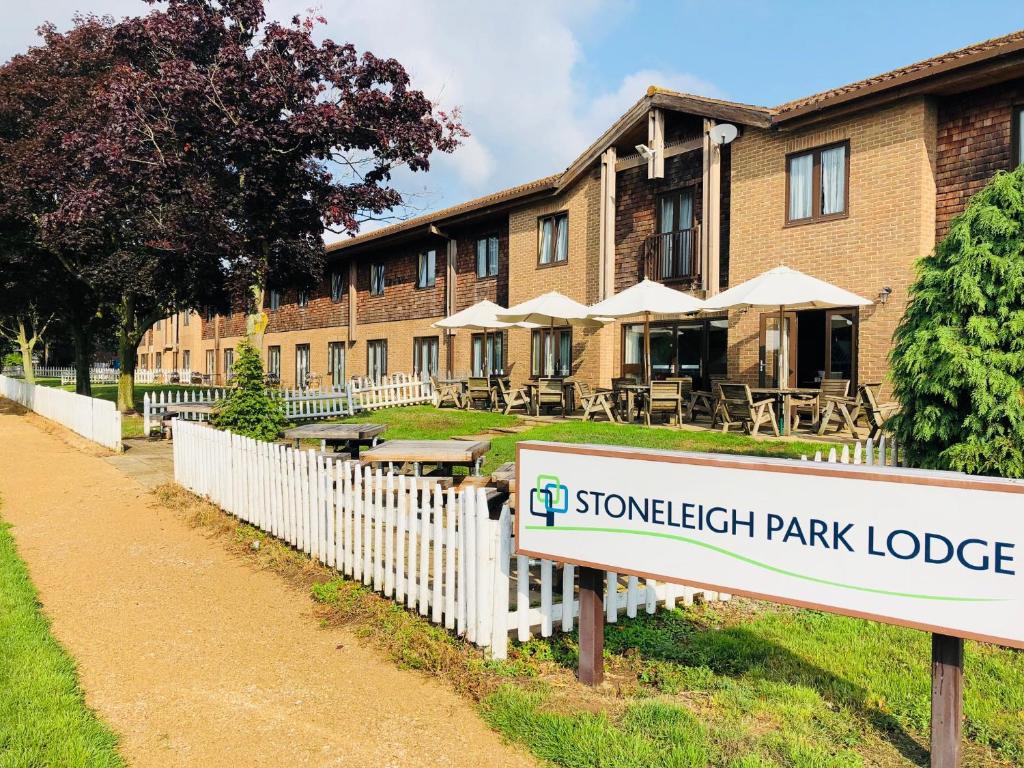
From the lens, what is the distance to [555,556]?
407cm

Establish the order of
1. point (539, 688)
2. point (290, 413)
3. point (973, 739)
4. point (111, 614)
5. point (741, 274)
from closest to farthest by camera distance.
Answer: point (973, 739), point (539, 688), point (111, 614), point (741, 274), point (290, 413)

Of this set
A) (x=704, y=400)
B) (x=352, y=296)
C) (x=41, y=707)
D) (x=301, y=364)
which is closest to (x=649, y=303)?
(x=704, y=400)

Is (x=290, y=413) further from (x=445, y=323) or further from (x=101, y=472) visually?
(x=101, y=472)

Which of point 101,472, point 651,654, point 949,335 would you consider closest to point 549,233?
point 101,472

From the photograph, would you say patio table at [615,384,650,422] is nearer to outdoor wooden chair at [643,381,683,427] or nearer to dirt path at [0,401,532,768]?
outdoor wooden chair at [643,381,683,427]

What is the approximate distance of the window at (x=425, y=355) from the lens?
81.3 ft

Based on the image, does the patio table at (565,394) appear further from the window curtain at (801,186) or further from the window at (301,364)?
the window at (301,364)

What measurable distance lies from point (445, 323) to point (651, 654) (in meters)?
15.6

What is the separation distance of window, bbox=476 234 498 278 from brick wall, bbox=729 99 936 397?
9016 millimetres

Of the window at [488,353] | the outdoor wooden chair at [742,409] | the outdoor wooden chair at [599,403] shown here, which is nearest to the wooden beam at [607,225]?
the outdoor wooden chair at [599,403]

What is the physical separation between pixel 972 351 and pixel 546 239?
16037mm

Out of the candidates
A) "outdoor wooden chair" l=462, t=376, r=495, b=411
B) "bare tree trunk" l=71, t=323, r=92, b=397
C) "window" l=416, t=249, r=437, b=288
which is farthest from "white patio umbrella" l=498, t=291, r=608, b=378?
"bare tree trunk" l=71, t=323, r=92, b=397

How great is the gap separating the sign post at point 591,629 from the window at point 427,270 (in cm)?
2158

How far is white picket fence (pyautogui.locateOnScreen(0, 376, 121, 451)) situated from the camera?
14.4 metres
